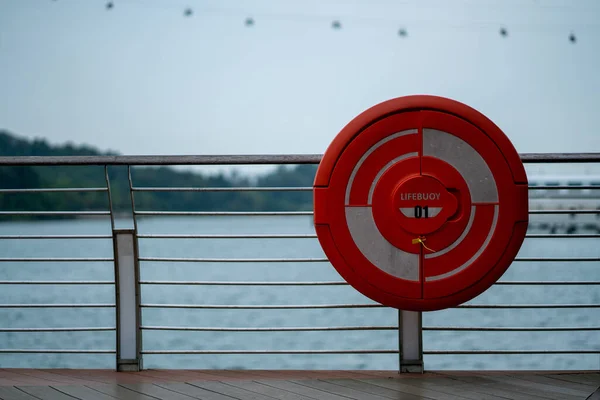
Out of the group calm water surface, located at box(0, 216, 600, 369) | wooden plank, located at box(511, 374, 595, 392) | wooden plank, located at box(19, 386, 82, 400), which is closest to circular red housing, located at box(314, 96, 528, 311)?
wooden plank, located at box(511, 374, 595, 392)

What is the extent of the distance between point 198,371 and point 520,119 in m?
19.8

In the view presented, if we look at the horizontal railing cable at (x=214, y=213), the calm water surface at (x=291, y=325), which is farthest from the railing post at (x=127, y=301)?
the calm water surface at (x=291, y=325)

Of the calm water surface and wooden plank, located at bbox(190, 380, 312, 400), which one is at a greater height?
wooden plank, located at bbox(190, 380, 312, 400)

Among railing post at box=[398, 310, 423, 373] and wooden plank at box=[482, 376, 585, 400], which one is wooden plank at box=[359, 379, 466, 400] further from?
wooden plank at box=[482, 376, 585, 400]

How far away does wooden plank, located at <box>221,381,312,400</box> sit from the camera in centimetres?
220

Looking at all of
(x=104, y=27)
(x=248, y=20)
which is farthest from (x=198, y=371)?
(x=104, y=27)

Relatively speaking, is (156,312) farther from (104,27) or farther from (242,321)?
(104,27)

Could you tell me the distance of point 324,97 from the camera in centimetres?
2459

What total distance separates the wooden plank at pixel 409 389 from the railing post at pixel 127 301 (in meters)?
0.84

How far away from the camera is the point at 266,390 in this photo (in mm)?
2275

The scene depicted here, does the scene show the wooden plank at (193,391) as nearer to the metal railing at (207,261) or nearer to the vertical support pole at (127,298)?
the metal railing at (207,261)

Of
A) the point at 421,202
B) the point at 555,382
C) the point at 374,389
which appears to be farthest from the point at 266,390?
the point at 555,382

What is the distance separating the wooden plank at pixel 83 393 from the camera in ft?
7.30

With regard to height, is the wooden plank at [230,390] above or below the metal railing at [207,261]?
below
